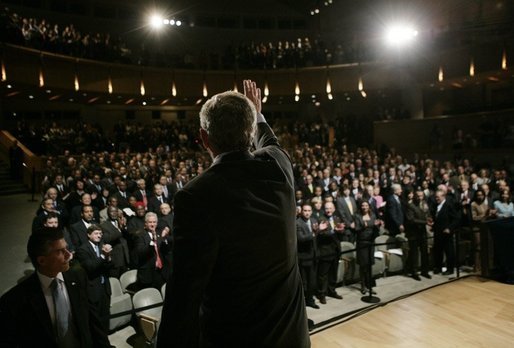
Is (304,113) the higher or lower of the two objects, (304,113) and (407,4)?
the lower

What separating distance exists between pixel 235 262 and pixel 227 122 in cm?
42

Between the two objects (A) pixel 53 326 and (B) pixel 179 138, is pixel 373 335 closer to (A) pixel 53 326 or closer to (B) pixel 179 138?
(A) pixel 53 326

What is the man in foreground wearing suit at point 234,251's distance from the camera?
40.4 inches

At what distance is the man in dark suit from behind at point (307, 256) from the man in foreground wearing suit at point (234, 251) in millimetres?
4428

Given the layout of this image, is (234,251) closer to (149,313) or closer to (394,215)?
(149,313)

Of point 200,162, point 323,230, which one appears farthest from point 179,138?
point 323,230

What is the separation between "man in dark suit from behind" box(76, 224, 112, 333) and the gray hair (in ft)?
12.5

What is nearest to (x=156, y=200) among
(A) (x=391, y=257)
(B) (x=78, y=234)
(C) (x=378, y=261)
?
(B) (x=78, y=234)

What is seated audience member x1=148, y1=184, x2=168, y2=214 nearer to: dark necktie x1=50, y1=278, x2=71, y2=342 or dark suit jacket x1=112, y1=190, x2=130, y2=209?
dark suit jacket x1=112, y1=190, x2=130, y2=209

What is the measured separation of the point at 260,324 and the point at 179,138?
52.7ft

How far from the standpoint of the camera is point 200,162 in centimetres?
1146

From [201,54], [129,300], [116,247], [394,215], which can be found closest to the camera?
[129,300]

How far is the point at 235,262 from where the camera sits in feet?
3.54

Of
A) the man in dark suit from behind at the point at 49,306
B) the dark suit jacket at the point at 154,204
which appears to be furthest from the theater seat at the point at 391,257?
the man in dark suit from behind at the point at 49,306
